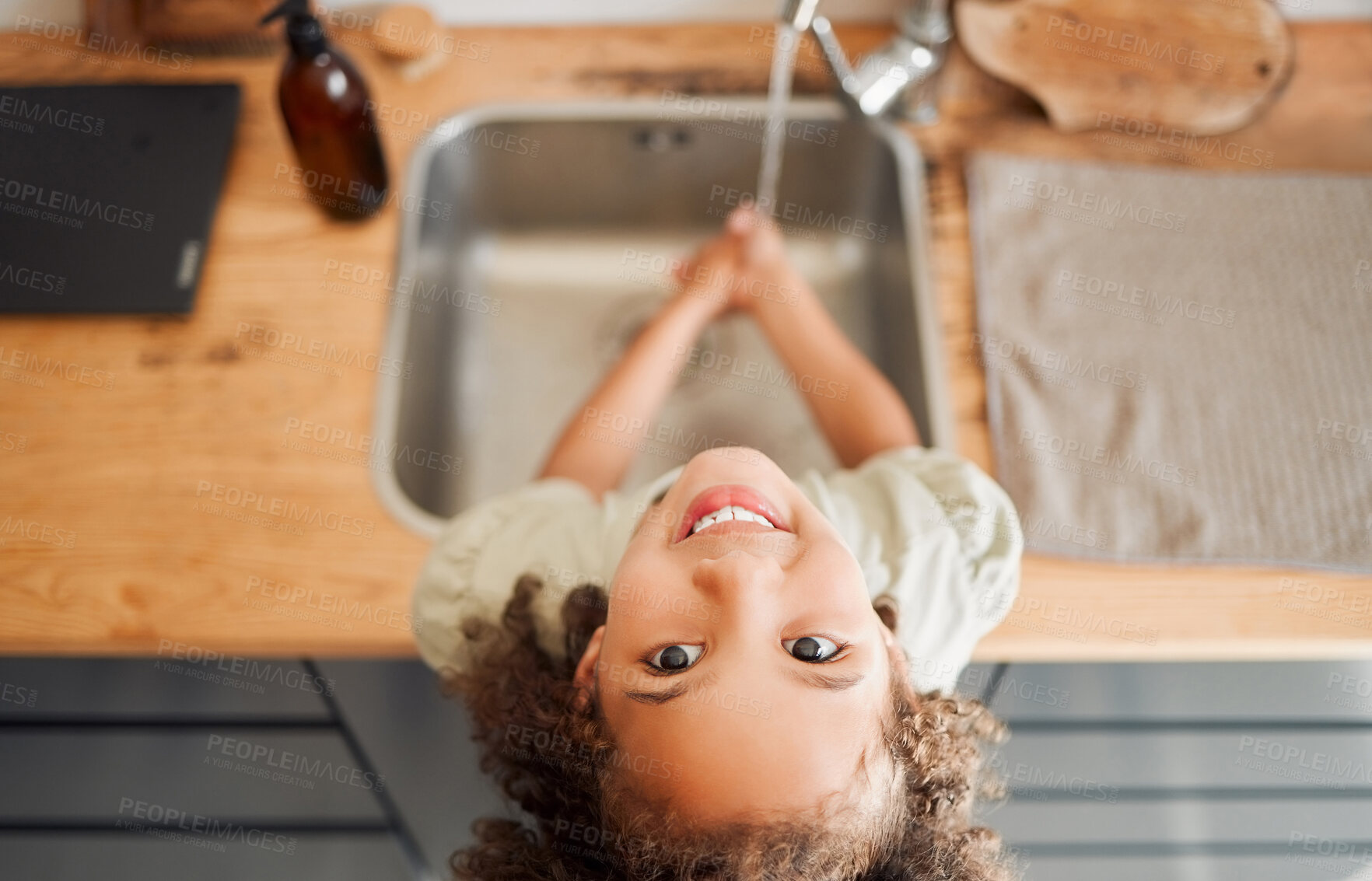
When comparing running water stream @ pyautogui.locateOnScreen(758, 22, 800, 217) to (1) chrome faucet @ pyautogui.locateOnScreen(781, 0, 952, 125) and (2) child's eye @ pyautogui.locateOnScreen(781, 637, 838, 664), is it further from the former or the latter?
(2) child's eye @ pyautogui.locateOnScreen(781, 637, 838, 664)

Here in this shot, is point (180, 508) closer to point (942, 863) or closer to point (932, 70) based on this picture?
point (942, 863)

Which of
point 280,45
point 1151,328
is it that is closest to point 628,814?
point 1151,328

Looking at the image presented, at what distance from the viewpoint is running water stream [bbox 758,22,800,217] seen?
980 mm

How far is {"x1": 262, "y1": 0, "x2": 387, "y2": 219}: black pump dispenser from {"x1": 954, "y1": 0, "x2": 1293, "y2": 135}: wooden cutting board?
26.2 inches

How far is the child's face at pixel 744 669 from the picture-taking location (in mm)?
555

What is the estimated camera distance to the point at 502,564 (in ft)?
2.54

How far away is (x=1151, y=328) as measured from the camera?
0.88 metres

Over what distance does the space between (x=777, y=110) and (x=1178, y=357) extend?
20.6 inches

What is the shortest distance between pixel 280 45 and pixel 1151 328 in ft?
3.46

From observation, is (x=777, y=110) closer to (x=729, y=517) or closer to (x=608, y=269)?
(x=608, y=269)

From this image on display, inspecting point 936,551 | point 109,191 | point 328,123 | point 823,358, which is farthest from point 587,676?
point 109,191

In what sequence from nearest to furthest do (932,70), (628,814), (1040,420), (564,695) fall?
(628,814) → (564,695) → (1040,420) → (932,70)

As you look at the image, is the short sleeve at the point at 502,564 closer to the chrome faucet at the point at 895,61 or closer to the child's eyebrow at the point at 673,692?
the child's eyebrow at the point at 673,692

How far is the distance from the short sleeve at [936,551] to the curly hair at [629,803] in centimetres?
4
